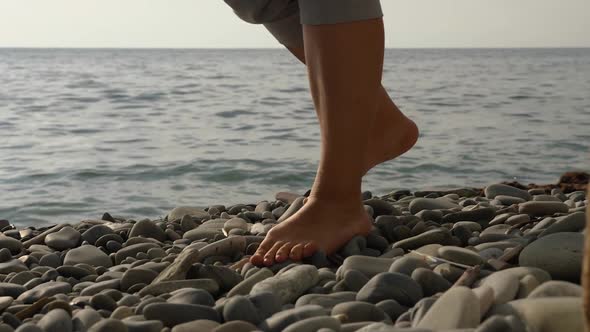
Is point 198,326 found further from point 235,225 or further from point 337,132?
point 235,225

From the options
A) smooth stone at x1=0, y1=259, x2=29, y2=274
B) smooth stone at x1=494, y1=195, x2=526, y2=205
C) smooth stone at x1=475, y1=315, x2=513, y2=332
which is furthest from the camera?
smooth stone at x1=494, y1=195, x2=526, y2=205

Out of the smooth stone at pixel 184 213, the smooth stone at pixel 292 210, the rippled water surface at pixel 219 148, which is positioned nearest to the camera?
the smooth stone at pixel 292 210

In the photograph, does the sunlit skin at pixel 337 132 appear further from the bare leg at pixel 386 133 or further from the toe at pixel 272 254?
the bare leg at pixel 386 133

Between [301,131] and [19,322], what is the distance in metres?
8.48

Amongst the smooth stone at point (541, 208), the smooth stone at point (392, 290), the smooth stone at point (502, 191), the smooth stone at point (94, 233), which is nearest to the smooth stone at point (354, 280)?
the smooth stone at point (392, 290)

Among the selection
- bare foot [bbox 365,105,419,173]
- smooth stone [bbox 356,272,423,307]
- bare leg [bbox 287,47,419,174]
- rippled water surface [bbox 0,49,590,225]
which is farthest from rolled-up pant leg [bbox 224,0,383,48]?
rippled water surface [bbox 0,49,590,225]

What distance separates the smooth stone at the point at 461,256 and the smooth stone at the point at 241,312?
61cm

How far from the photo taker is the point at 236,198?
648cm

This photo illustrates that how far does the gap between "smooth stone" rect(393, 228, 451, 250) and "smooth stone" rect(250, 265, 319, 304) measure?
0.43 m

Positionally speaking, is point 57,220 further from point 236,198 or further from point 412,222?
point 412,222

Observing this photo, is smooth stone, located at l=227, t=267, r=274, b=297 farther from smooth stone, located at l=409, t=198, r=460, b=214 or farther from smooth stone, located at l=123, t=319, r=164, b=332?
smooth stone, located at l=409, t=198, r=460, b=214

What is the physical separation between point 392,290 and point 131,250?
47.0 inches

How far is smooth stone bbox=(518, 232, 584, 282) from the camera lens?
1882mm

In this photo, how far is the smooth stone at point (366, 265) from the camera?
2.11 meters
